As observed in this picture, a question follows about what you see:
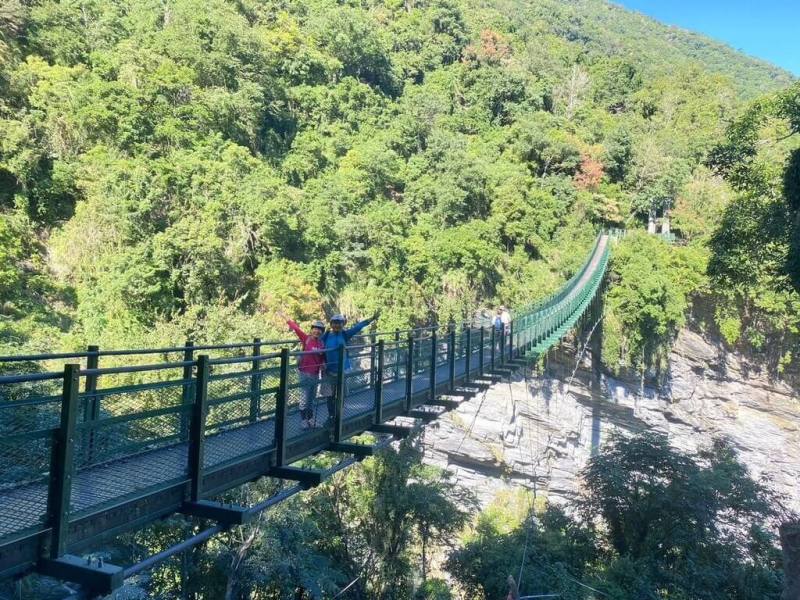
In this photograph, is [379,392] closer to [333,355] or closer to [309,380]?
[333,355]

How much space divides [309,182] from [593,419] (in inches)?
485

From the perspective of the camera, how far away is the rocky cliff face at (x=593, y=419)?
18031mm

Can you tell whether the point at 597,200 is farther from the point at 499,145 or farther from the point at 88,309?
the point at 88,309

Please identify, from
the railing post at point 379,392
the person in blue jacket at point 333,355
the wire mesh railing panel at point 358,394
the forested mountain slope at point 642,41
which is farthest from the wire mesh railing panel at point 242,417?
the forested mountain slope at point 642,41

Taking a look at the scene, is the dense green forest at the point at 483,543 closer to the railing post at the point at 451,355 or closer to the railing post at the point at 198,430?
the railing post at the point at 451,355

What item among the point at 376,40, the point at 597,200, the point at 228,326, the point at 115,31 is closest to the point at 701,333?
the point at 597,200

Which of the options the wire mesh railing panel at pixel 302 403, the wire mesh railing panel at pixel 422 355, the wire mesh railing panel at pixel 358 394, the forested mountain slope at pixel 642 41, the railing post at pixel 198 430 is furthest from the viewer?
the forested mountain slope at pixel 642 41

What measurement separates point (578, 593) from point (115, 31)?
18.8 meters

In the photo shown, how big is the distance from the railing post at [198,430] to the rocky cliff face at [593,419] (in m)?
15.0

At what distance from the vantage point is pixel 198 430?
2.79 meters

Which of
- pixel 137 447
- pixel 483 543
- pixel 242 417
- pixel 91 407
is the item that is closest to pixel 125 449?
pixel 137 447

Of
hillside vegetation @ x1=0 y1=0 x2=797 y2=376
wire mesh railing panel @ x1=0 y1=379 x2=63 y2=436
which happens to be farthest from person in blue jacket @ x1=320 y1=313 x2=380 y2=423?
hillside vegetation @ x1=0 y1=0 x2=797 y2=376

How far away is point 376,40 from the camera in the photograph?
25.6m

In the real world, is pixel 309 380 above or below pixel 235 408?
above
